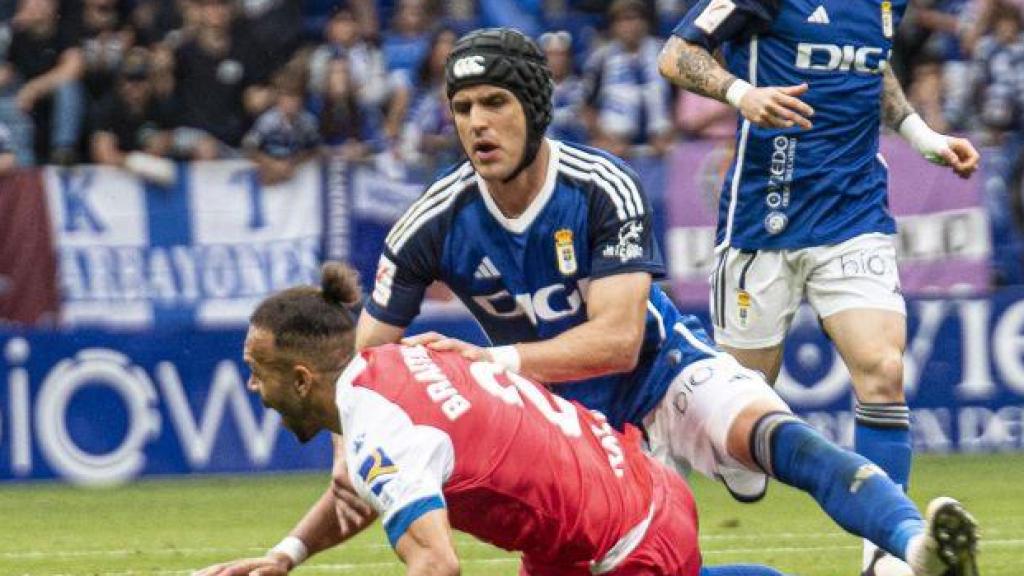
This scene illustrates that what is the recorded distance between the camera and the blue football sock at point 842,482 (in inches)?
216

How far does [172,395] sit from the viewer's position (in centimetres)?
1241

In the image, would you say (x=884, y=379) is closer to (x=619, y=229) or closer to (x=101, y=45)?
(x=619, y=229)

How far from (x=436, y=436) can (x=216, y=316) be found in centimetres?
754

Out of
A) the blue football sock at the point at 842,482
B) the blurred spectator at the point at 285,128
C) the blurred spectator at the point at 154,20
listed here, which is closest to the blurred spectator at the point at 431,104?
the blurred spectator at the point at 285,128

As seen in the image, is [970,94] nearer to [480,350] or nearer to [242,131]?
[242,131]

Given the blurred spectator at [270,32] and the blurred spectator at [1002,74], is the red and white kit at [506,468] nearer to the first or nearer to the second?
the blurred spectator at [1002,74]

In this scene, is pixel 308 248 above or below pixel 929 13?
below

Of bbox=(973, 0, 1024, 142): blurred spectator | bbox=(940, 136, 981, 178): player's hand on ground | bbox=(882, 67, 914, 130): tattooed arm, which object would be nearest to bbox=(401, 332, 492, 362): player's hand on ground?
bbox=(940, 136, 981, 178): player's hand on ground

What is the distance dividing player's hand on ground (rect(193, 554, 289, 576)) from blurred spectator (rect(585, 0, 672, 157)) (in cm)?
761

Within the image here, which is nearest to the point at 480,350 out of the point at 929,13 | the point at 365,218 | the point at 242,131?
the point at 365,218

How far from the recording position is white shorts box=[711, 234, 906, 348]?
26.0ft

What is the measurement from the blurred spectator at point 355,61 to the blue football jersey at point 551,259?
7.24 metres

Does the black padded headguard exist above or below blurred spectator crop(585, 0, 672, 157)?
above

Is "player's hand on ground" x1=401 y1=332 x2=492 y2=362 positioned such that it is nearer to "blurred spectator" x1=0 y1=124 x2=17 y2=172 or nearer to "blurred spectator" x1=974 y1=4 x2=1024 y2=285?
"blurred spectator" x1=974 y1=4 x2=1024 y2=285
